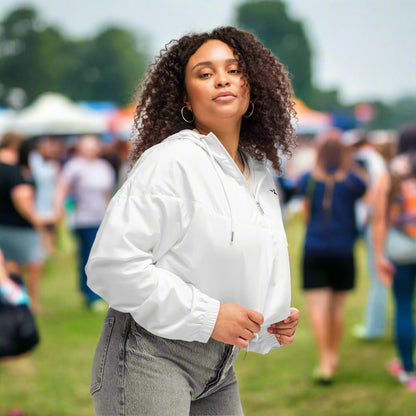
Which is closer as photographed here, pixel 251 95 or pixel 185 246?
pixel 185 246

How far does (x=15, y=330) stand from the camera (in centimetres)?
397

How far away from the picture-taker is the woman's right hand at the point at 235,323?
1961mm

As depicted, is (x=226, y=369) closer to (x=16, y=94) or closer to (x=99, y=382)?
(x=99, y=382)

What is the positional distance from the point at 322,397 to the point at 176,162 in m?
3.57

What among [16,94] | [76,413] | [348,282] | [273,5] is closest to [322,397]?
[348,282]

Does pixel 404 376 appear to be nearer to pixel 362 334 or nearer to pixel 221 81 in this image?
pixel 362 334

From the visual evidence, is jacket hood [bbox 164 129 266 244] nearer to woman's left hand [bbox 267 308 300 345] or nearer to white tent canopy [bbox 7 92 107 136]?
woman's left hand [bbox 267 308 300 345]

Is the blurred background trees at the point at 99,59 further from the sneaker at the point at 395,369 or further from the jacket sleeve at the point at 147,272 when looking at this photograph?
the jacket sleeve at the point at 147,272

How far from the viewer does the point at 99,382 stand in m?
2.05

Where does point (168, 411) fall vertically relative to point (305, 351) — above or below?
above

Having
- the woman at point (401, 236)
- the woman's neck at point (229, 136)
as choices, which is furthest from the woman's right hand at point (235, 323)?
the woman at point (401, 236)

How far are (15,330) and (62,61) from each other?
61.3 metres

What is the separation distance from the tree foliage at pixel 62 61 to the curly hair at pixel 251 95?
4562 cm

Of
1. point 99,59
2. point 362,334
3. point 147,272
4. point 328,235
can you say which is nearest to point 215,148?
point 147,272
